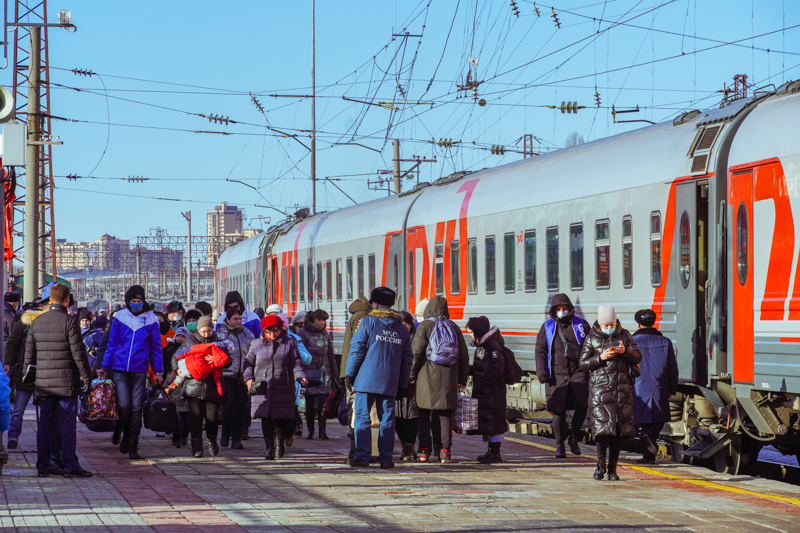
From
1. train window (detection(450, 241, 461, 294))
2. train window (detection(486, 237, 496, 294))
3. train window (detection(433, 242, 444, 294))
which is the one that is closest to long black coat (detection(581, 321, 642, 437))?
train window (detection(486, 237, 496, 294))

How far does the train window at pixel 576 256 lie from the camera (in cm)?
1513

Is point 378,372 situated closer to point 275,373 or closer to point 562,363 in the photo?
point 275,373

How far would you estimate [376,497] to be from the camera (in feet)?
31.1

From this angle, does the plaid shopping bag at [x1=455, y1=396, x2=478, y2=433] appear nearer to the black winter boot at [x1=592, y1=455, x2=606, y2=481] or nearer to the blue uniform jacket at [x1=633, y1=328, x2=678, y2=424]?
the blue uniform jacket at [x1=633, y1=328, x2=678, y2=424]

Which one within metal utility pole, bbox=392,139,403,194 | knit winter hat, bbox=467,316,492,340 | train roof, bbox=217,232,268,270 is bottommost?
knit winter hat, bbox=467,316,492,340

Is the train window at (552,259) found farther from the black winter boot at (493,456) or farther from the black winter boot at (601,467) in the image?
the black winter boot at (601,467)

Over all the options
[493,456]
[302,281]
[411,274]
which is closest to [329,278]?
[302,281]

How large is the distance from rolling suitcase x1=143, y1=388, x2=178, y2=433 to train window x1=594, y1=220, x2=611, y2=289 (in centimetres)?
522

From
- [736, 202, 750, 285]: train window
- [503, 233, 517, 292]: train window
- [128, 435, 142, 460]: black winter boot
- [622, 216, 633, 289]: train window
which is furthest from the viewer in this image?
[503, 233, 517, 292]: train window

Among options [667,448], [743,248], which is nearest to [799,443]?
[743,248]

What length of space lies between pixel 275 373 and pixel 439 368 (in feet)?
5.53

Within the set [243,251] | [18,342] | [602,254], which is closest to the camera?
[18,342]

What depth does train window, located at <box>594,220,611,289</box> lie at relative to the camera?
14.4 meters

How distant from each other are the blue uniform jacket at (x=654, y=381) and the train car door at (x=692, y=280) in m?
0.23
